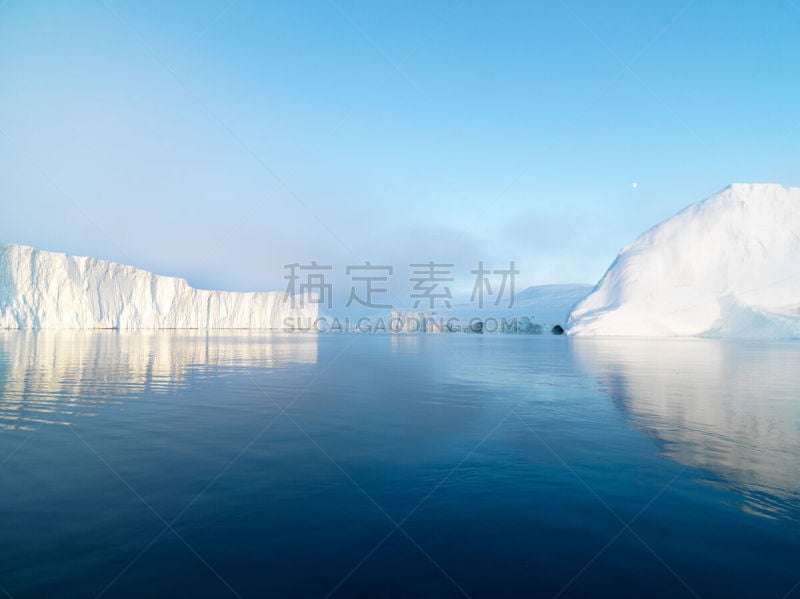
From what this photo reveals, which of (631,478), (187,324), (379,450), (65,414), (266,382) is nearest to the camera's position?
(631,478)

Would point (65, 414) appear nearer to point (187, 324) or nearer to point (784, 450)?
point (784, 450)

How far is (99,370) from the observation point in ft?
60.0

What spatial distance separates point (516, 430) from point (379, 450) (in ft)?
10.5

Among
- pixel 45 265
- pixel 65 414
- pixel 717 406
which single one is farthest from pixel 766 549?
pixel 45 265

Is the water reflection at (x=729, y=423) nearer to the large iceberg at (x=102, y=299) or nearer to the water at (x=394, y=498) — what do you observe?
the water at (x=394, y=498)

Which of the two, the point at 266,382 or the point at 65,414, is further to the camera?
the point at 266,382

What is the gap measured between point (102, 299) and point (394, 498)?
403 feet

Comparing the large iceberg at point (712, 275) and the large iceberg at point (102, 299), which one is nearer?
the large iceberg at point (712, 275)

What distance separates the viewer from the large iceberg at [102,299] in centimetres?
8675

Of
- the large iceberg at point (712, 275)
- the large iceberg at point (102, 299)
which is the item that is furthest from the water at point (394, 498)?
the large iceberg at point (102, 299)

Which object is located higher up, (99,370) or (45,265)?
(45,265)

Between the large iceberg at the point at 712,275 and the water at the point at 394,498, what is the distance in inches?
2846

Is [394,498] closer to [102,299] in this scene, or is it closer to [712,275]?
[712,275]

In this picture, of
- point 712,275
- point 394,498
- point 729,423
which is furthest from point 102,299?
point 712,275
